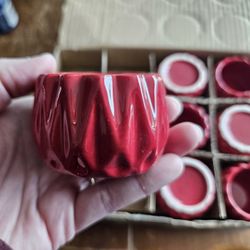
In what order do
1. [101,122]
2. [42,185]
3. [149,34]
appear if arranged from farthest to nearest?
[149,34] < [42,185] < [101,122]

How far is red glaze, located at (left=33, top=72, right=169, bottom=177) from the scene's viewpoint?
31cm

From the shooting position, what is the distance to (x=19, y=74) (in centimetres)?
42

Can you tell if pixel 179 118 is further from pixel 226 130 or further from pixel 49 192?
pixel 49 192

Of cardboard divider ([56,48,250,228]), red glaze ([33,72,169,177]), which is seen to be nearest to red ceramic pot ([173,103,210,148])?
cardboard divider ([56,48,250,228])

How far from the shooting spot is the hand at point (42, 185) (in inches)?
15.4

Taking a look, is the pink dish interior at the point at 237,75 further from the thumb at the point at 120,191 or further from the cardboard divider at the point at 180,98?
the thumb at the point at 120,191

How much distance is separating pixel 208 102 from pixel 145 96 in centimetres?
19

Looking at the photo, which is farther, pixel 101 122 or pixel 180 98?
pixel 180 98

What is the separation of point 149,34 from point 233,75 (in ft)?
0.37

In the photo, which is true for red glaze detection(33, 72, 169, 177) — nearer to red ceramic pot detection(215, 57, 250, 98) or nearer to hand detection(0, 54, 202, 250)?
hand detection(0, 54, 202, 250)

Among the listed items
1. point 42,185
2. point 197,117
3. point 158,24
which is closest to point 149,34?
point 158,24

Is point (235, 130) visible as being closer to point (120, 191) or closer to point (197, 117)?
point (197, 117)

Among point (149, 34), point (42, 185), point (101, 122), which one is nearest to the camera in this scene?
point (101, 122)

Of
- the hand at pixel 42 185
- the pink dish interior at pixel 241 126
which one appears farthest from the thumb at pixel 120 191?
the pink dish interior at pixel 241 126
